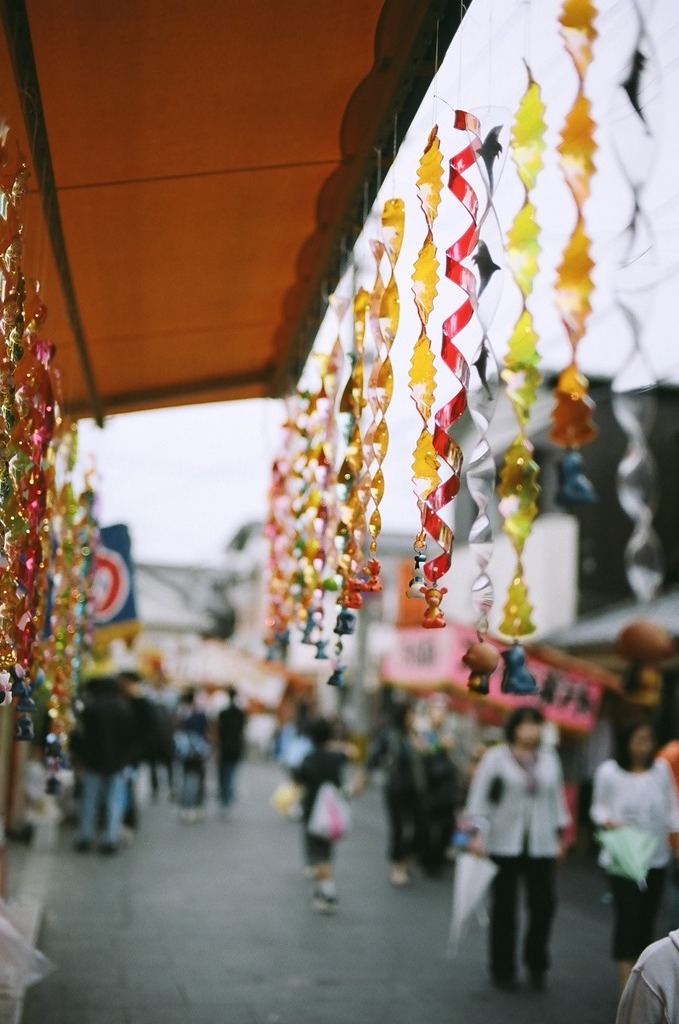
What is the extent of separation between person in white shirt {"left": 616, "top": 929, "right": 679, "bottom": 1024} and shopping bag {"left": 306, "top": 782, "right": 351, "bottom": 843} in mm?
6758

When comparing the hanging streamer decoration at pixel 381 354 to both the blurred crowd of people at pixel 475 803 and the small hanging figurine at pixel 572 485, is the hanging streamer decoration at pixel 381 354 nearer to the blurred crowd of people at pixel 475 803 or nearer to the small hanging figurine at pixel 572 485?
the small hanging figurine at pixel 572 485

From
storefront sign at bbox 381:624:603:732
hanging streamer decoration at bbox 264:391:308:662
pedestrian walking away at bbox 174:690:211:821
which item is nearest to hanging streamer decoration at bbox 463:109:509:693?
hanging streamer decoration at bbox 264:391:308:662

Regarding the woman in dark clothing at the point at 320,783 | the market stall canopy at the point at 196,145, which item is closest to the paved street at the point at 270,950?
the woman in dark clothing at the point at 320,783

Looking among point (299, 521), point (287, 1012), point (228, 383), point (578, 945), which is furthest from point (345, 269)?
point (578, 945)

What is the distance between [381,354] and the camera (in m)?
4.12

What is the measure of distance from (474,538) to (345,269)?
266 centimetres

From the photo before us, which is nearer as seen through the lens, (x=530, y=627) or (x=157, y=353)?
(x=530, y=627)

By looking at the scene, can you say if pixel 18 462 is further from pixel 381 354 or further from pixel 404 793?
pixel 404 793

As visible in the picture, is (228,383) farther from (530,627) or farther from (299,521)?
(530,627)

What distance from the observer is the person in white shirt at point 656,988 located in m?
2.86

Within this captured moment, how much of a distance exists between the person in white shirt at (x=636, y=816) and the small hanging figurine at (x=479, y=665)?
309 centimetres

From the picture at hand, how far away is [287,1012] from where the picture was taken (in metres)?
6.11

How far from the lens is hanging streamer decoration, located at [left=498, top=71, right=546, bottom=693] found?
3.15 metres

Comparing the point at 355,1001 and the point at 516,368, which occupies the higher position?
the point at 516,368
